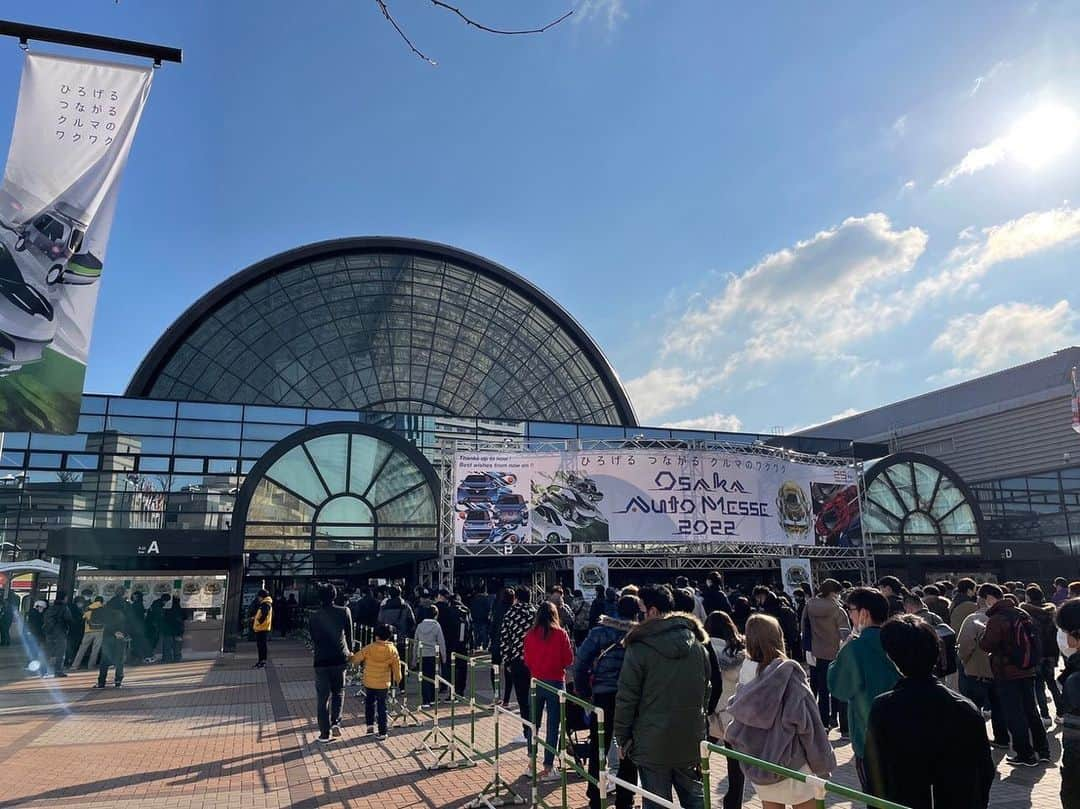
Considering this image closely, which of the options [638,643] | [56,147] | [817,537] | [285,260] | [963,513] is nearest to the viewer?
[638,643]

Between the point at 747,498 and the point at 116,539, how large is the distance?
67.9 feet

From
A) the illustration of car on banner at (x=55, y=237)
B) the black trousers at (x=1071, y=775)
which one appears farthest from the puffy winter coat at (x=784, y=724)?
the illustration of car on banner at (x=55, y=237)

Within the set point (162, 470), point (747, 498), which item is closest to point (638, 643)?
point (747, 498)

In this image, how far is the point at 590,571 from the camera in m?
24.0

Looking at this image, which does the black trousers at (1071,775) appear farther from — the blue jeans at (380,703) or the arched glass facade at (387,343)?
the arched glass facade at (387,343)

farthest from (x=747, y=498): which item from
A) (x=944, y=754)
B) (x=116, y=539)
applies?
(x=944, y=754)

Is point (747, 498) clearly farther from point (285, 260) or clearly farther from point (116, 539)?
point (285, 260)

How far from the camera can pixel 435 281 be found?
120ft

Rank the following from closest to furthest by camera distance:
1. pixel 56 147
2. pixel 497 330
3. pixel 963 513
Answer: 1. pixel 56 147
2. pixel 963 513
3. pixel 497 330

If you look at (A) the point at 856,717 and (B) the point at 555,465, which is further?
(B) the point at 555,465

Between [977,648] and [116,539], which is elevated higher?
[116,539]

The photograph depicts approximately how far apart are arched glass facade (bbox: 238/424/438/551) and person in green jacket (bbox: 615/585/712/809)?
2119 cm

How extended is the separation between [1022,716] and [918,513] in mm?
26293

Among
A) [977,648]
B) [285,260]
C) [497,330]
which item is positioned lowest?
[977,648]
